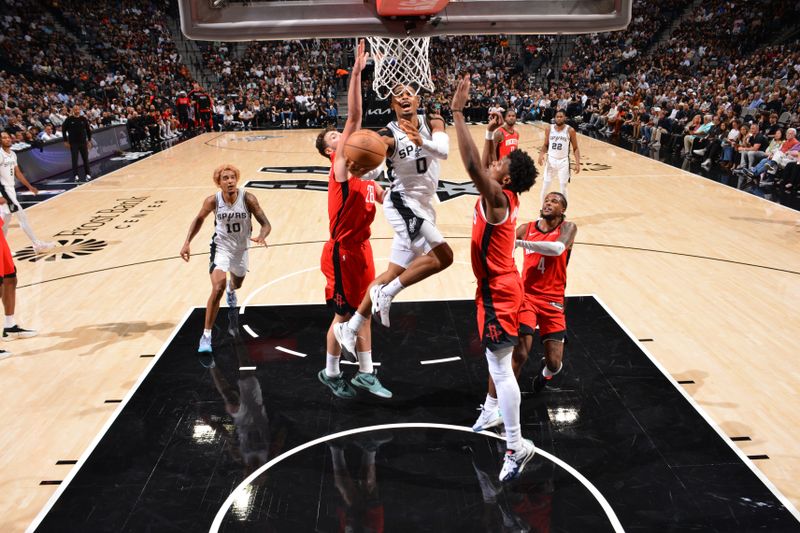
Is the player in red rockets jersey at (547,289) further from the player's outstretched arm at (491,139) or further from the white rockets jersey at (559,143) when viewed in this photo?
the white rockets jersey at (559,143)

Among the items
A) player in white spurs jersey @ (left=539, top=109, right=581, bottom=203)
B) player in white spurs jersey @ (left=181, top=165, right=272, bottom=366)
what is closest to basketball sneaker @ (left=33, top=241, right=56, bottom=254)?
player in white spurs jersey @ (left=181, top=165, right=272, bottom=366)

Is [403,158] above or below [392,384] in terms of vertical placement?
above

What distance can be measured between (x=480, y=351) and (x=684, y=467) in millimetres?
1907

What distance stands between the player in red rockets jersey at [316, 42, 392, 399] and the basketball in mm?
533

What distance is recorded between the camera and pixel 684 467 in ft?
12.3

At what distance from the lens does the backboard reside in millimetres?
4578

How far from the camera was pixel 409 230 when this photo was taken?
4.25 meters

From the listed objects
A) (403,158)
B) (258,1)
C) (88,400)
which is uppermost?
(258,1)

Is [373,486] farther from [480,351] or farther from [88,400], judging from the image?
[88,400]

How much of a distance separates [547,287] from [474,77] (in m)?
22.4

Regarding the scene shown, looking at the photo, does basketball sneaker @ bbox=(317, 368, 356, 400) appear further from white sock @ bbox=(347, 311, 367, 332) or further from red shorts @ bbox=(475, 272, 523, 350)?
red shorts @ bbox=(475, 272, 523, 350)

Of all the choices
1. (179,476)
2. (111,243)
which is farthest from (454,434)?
(111,243)

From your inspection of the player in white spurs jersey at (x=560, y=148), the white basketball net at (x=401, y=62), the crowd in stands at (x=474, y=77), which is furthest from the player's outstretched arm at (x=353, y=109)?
the crowd in stands at (x=474, y=77)

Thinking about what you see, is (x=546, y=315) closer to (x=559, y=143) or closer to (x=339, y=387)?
(x=339, y=387)
